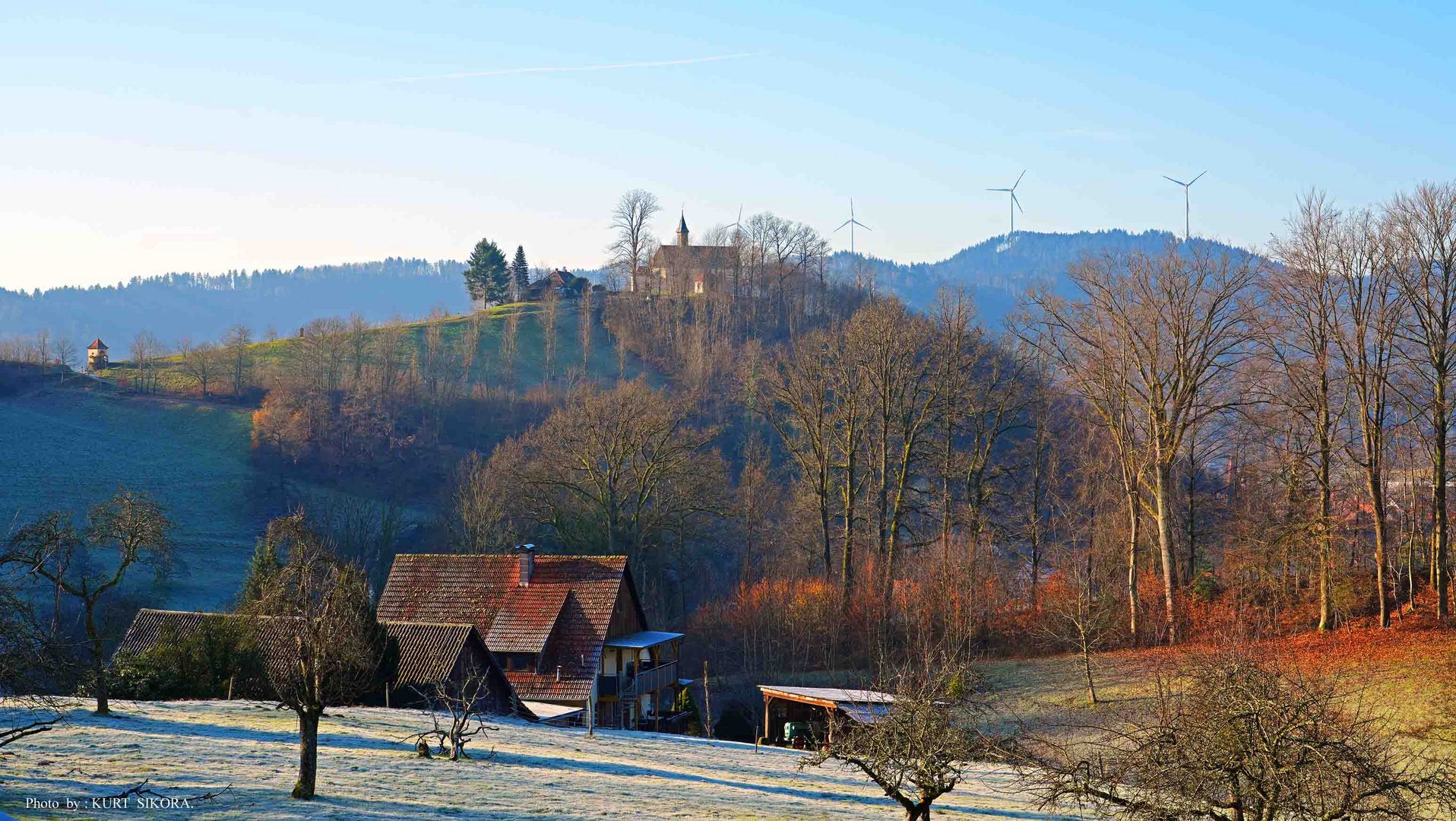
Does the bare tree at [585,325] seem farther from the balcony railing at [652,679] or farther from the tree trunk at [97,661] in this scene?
the tree trunk at [97,661]

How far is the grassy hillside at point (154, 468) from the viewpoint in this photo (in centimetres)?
6300

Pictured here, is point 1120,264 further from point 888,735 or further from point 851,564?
point 888,735

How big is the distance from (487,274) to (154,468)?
62.5 m

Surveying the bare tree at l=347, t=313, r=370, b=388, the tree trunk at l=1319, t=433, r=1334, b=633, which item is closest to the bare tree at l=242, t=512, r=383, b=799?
the tree trunk at l=1319, t=433, r=1334, b=633

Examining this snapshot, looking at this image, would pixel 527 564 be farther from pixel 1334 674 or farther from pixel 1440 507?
pixel 1440 507

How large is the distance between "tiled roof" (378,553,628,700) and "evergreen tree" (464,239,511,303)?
91.2 meters

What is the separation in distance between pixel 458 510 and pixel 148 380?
4325 cm

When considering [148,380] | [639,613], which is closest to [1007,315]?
[639,613]

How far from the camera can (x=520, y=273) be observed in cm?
13675

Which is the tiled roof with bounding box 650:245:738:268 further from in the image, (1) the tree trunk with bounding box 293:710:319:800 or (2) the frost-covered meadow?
(1) the tree trunk with bounding box 293:710:319:800

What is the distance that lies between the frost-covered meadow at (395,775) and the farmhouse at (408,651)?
4268 mm

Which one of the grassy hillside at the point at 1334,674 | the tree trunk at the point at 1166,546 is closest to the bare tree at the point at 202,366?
the grassy hillside at the point at 1334,674

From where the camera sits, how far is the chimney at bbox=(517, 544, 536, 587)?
43469 mm

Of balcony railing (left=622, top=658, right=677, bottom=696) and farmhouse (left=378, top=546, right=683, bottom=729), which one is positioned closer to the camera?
farmhouse (left=378, top=546, right=683, bottom=729)
